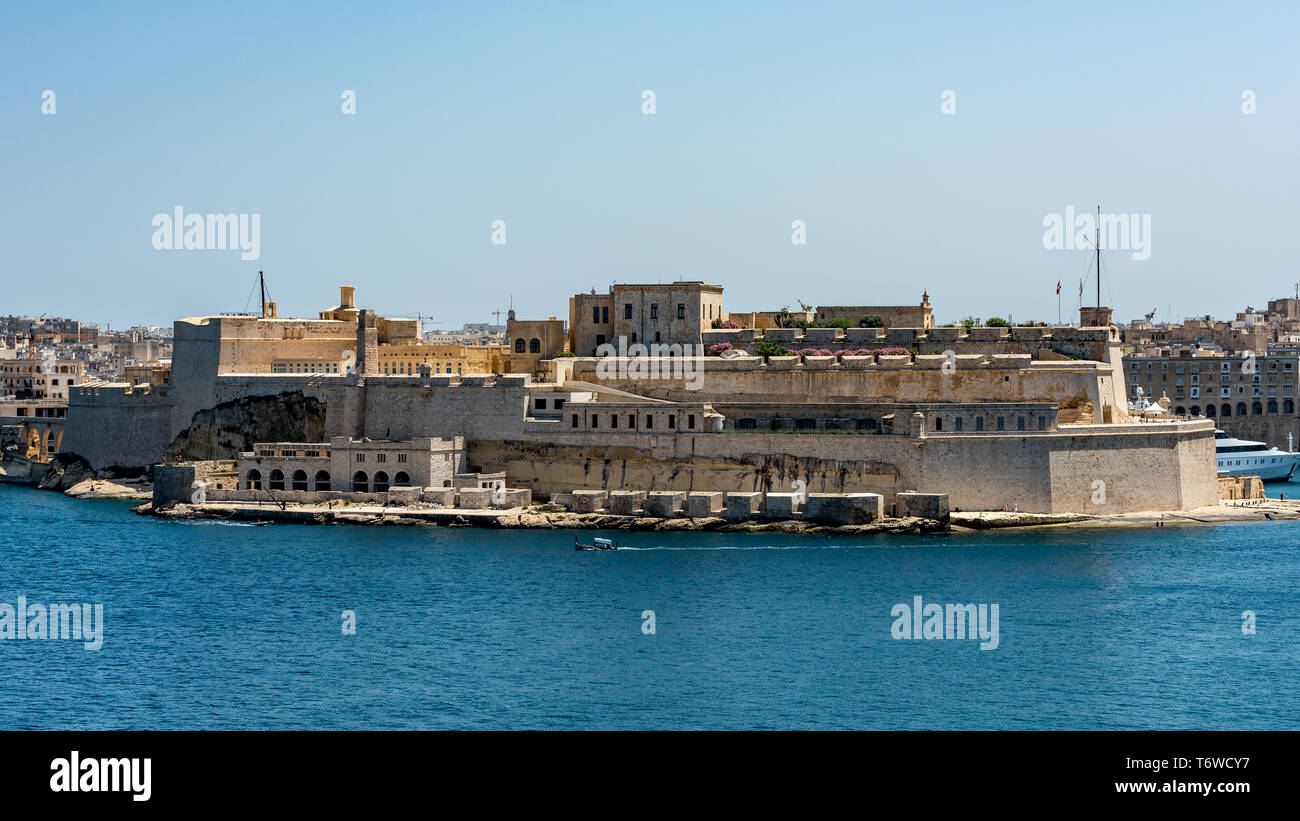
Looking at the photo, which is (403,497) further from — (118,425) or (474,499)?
(118,425)

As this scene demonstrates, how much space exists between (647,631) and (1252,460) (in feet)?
140

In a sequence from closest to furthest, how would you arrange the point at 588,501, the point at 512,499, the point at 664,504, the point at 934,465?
1. the point at 664,504
2. the point at 934,465
3. the point at 588,501
4. the point at 512,499

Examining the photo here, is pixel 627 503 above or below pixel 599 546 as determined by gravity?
above

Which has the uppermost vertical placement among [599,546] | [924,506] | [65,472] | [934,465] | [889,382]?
[889,382]

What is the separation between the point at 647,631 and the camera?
3281 centimetres

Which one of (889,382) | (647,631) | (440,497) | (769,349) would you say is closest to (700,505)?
(440,497)

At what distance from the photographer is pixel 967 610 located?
34219 millimetres

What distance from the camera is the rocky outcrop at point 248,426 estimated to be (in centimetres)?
5603
